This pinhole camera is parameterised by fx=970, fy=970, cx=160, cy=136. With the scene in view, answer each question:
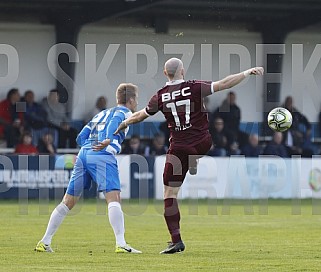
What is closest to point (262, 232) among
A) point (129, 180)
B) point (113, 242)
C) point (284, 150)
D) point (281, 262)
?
point (113, 242)

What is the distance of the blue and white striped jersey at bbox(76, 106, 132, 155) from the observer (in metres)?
12.7

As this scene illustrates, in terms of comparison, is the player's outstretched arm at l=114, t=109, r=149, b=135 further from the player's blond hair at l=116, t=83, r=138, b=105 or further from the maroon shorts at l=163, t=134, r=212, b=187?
the maroon shorts at l=163, t=134, r=212, b=187

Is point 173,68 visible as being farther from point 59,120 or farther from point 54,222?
point 59,120

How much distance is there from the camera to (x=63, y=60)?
2747cm

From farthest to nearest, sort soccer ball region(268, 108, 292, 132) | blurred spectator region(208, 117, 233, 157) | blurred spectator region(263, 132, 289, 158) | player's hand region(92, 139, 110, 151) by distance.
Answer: blurred spectator region(208, 117, 233, 157) → blurred spectator region(263, 132, 289, 158) → soccer ball region(268, 108, 292, 132) → player's hand region(92, 139, 110, 151)

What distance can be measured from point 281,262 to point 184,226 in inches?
256

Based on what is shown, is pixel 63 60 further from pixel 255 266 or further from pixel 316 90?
pixel 255 266

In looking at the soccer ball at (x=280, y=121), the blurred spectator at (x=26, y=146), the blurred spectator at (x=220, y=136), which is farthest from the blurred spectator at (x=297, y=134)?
the soccer ball at (x=280, y=121)

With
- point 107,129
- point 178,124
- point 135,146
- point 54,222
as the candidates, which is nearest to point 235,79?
point 178,124

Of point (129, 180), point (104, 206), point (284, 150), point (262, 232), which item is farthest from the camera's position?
point (284, 150)

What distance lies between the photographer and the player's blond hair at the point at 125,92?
42.0 ft

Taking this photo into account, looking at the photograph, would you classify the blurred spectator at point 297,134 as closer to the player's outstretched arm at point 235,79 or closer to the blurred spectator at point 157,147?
the blurred spectator at point 157,147

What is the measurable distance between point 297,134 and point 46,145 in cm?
736

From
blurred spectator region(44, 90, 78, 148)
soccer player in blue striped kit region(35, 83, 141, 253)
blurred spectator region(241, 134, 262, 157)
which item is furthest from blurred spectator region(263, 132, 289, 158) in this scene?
soccer player in blue striped kit region(35, 83, 141, 253)
